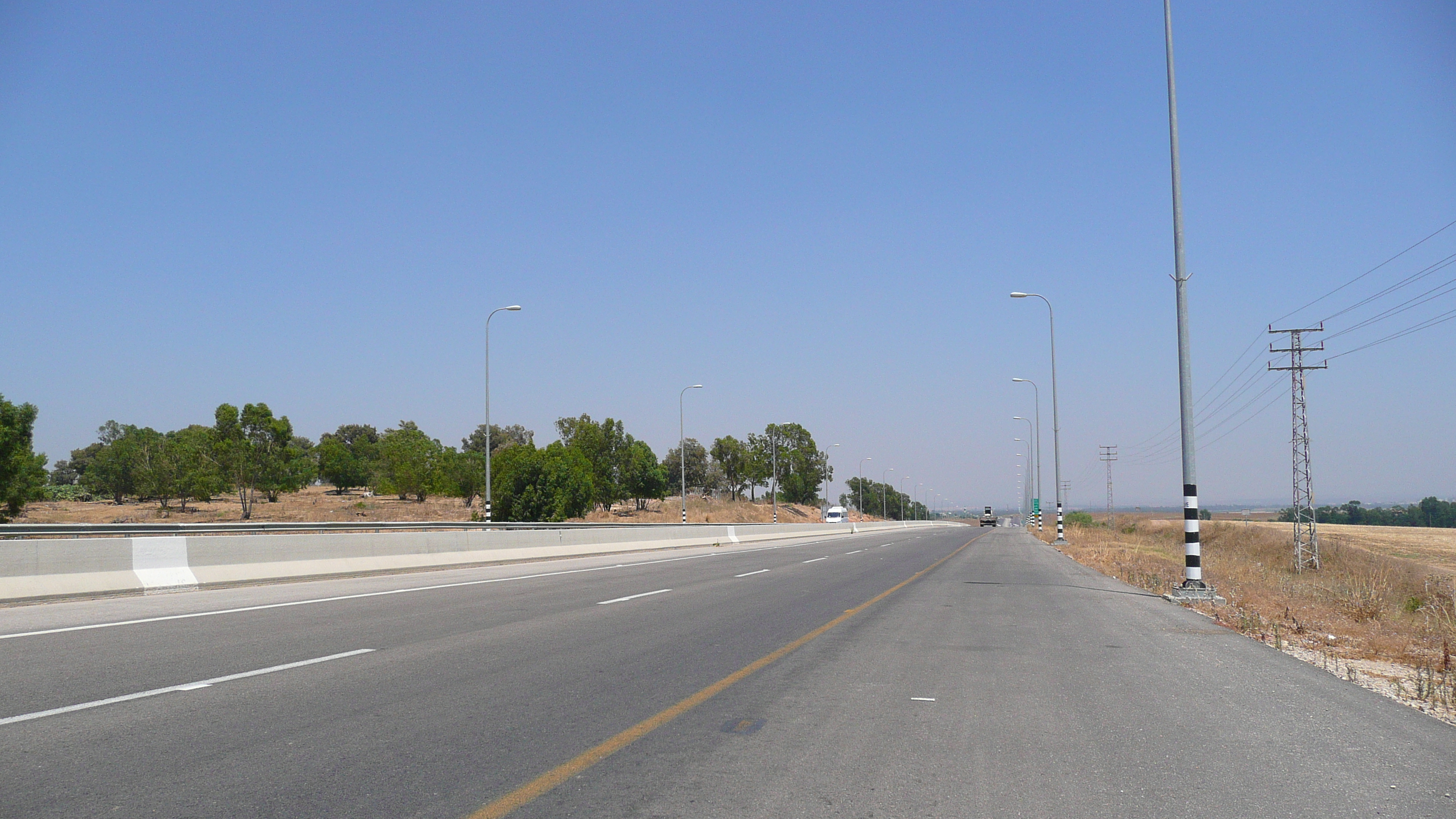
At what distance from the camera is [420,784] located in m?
4.96

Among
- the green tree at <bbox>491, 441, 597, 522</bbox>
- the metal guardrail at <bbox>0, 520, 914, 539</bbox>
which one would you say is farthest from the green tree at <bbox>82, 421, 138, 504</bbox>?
the metal guardrail at <bbox>0, 520, 914, 539</bbox>

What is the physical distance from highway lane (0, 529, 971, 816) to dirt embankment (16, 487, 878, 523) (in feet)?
142

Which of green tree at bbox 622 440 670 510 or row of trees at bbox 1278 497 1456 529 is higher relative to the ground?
green tree at bbox 622 440 670 510

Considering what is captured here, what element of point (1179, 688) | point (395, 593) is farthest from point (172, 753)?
point (395, 593)

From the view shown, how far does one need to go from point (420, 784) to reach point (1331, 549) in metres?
57.1

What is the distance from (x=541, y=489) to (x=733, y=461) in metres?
55.9

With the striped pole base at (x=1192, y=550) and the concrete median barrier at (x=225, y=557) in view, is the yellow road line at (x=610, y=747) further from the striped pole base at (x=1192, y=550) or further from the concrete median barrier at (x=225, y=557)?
the concrete median barrier at (x=225, y=557)

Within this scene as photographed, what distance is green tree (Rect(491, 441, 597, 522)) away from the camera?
77.4 metres

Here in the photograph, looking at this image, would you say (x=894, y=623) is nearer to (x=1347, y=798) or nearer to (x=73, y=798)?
(x=1347, y=798)

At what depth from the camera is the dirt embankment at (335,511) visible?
69375mm

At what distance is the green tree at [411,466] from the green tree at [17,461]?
36.4m

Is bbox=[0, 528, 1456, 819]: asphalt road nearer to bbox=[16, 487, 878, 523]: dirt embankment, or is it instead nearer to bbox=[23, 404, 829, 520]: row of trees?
bbox=[16, 487, 878, 523]: dirt embankment

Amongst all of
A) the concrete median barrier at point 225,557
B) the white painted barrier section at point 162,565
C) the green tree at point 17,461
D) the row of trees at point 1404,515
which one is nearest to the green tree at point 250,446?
the green tree at point 17,461

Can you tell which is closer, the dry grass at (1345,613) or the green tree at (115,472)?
the dry grass at (1345,613)
